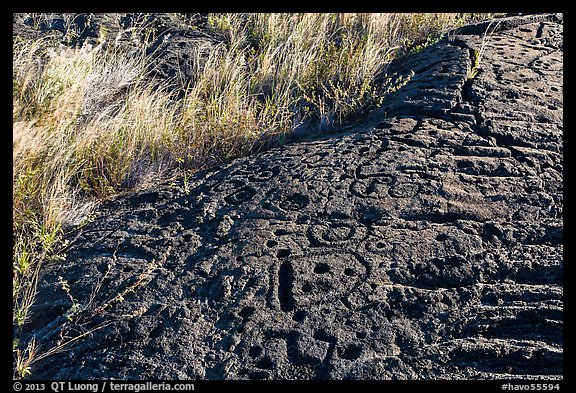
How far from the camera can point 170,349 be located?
8.00 ft

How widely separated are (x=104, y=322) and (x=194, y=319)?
0.43 m

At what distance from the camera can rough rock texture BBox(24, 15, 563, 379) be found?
2391mm

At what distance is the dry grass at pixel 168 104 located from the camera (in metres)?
3.38

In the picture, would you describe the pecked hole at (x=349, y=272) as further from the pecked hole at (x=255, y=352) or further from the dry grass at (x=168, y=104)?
the dry grass at (x=168, y=104)

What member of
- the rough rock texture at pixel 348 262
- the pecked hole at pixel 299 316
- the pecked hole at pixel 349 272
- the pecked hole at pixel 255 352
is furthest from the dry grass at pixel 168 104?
the pecked hole at pixel 349 272

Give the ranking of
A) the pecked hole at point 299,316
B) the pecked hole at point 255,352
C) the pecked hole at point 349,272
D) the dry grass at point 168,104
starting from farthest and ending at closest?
the dry grass at point 168,104, the pecked hole at point 349,272, the pecked hole at point 299,316, the pecked hole at point 255,352

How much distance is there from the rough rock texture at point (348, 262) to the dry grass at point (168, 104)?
272mm

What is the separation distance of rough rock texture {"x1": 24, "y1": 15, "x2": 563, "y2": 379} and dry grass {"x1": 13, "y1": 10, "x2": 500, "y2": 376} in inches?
10.7

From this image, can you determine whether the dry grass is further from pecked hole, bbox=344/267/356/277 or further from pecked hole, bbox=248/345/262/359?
pecked hole, bbox=344/267/356/277

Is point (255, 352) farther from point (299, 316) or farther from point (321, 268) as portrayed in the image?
point (321, 268)

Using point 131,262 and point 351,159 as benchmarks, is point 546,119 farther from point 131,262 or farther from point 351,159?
point 131,262

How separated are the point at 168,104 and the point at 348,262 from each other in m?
2.51

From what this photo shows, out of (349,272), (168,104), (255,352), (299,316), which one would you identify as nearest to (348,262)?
(349,272)

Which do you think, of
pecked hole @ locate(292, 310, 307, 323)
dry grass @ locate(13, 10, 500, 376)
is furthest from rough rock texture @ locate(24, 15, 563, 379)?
dry grass @ locate(13, 10, 500, 376)
